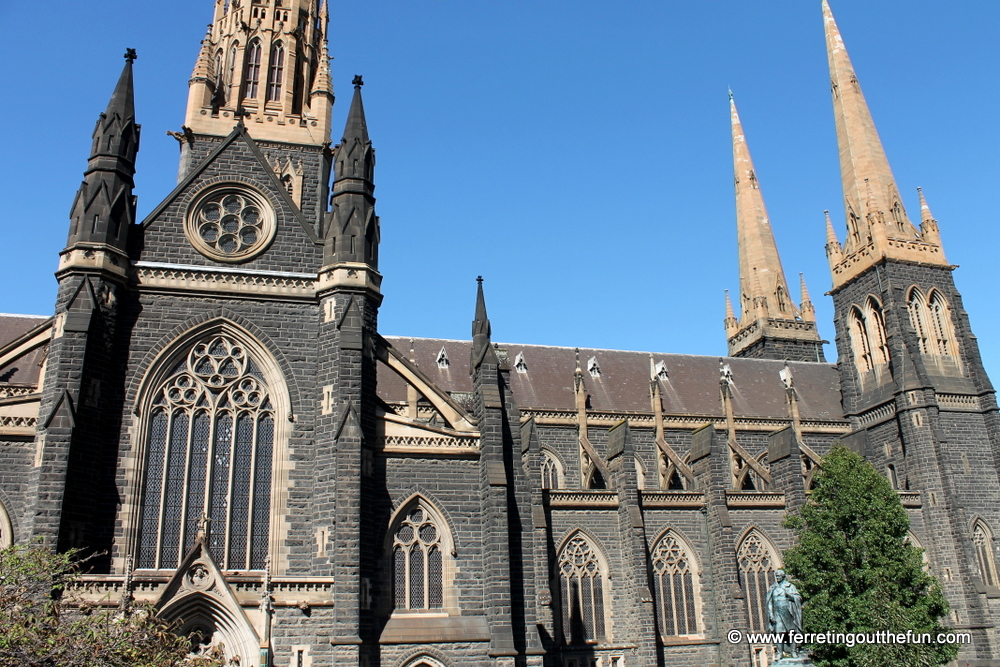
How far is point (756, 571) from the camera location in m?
30.0

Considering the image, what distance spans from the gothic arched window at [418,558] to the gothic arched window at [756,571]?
15.1 m

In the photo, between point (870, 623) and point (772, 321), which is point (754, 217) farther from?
point (870, 623)

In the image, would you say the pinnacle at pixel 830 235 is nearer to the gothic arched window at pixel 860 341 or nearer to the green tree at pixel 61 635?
the gothic arched window at pixel 860 341

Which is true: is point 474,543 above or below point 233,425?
below

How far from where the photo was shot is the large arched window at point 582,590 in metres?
27.2

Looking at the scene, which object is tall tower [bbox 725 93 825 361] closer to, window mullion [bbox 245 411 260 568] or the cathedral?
the cathedral

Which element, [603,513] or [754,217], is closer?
[603,513]

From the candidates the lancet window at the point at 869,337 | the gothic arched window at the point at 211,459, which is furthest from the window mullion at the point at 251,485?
the lancet window at the point at 869,337

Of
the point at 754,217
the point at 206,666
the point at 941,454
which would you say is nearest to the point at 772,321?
the point at 754,217

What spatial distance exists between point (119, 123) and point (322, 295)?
6.16 m

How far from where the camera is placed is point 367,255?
64.4 feet

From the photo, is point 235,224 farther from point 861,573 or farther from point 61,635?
point 861,573

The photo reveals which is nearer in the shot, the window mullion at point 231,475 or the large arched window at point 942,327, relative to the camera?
the window mullion at point 231,475

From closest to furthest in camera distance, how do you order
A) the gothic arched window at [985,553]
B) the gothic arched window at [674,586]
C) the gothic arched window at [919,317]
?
the gothic arched window at [674,586] → the gothic arched window at [985,553] → the gothic arched window at [919,317]
